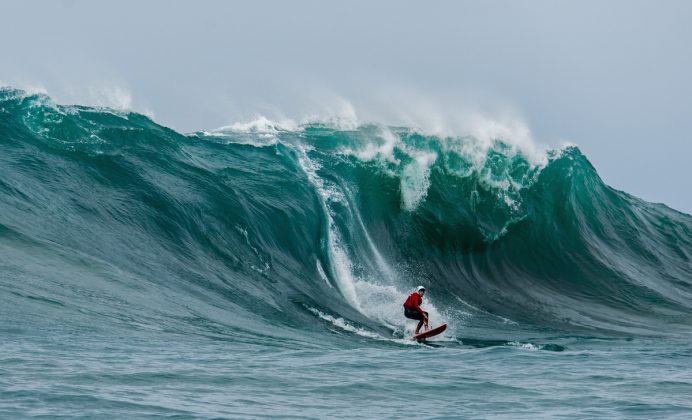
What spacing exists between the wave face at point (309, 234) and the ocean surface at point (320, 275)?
66 millimetres

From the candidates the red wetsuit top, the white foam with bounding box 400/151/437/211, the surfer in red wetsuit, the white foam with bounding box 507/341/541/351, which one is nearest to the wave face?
the white foam with bounding box 400/151/437/211

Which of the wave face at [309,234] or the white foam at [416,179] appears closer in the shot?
the wave face at [309,234]

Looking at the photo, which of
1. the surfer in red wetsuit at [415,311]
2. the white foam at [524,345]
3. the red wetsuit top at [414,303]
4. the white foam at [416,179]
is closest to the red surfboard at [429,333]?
the surfer in red wetsuit at [415,311]

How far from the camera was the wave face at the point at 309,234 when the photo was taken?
13.9 metres

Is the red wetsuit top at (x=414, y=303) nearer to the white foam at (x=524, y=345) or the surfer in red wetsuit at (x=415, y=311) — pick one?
the surfer in red wetsuit at (x=415, y=311)

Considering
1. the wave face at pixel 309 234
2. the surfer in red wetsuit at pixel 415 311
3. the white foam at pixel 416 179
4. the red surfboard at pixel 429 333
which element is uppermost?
the white foam at pixel 416 179

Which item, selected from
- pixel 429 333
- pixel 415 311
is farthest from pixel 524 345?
pixel 415 311

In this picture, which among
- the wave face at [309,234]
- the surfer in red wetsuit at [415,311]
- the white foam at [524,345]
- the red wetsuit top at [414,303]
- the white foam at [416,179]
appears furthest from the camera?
the white foam at [416,179]

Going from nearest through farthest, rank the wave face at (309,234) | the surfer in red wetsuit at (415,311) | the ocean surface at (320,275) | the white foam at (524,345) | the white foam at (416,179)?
1. the ocean surface at (320,275)
2. the wave face at (309,234)
3. the white foam at (524,345)
4. the surfer in red wetsuit at (415,311)
5. the white foam at (416,179)

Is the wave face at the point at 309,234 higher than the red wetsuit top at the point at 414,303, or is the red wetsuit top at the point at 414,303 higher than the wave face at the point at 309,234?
the wave face at the point at 309,234

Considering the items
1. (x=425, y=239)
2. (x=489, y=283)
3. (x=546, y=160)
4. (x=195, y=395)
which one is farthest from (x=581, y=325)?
(x=195, y=395)

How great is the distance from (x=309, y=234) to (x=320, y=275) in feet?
5.44

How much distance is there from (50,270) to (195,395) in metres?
6.20

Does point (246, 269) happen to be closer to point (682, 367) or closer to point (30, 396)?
point (682, 367)
